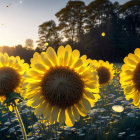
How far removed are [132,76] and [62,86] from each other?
765mm

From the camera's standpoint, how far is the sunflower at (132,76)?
164 centimetres

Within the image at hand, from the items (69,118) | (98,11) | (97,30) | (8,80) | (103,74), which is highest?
(98,11)

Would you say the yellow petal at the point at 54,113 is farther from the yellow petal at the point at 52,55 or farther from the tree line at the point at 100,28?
the tree line at the point at 100,28

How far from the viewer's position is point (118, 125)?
4.68m

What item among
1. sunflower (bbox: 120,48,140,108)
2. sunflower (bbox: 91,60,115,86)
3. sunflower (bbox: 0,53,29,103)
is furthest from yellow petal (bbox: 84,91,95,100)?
sunflower (bbox: 91,60,115,86)

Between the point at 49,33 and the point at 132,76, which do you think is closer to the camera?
the point at 132,76

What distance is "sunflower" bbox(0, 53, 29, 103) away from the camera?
2.03 meters

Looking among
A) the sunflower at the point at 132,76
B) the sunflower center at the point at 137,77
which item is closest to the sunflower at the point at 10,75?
the sunflower at the point at 132,76

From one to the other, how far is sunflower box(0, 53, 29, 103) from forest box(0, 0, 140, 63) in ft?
63.2

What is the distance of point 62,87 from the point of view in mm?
1610

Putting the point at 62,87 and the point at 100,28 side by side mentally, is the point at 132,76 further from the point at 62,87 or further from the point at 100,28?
the point at 100,28

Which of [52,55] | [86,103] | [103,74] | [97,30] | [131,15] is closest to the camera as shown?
[52,55]

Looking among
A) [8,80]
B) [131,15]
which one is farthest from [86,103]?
[131,15]

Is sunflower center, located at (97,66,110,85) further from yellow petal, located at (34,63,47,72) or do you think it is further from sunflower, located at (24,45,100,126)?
yellow petal, located at (34,63,47,72)
